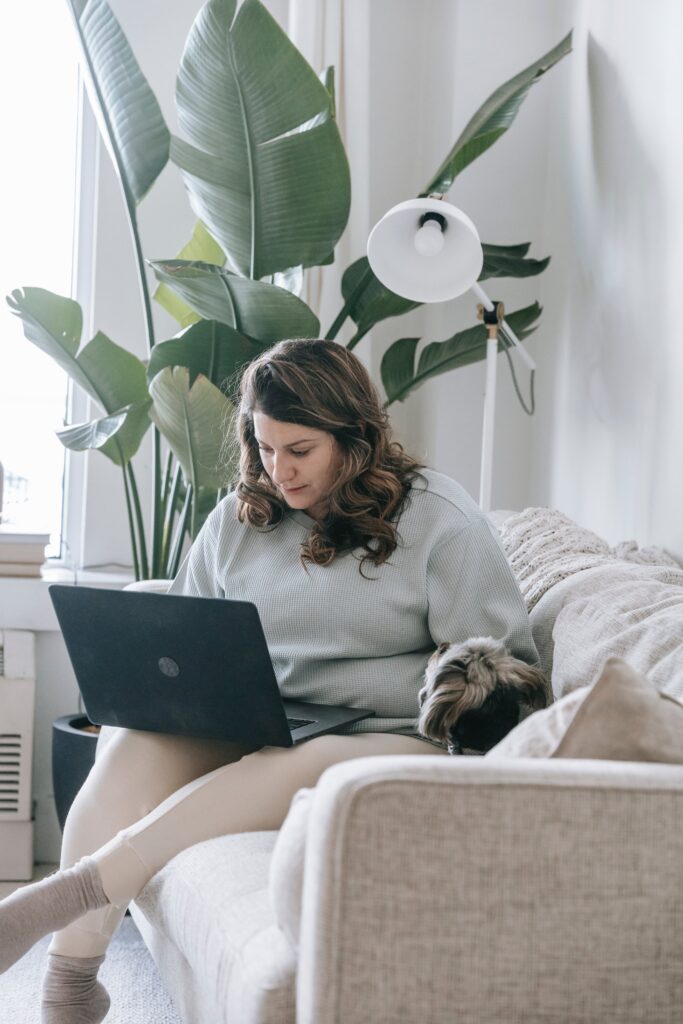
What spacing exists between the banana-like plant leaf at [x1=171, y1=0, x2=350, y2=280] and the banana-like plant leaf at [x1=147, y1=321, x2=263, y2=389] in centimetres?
19

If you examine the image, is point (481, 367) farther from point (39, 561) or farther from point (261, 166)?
point (39, 561)

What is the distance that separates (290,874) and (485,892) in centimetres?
17

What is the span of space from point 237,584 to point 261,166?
98 centimetres

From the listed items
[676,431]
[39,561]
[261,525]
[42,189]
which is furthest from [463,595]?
[42,189]

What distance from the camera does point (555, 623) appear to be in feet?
5.44

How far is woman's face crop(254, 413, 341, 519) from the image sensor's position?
5.89 feet

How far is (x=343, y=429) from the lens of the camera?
181cm

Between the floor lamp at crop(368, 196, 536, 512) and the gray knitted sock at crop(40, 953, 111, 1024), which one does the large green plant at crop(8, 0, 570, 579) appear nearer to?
the floor lamp at crop(368, 196, 536, 512)

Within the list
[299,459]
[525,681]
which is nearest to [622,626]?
[525,681]

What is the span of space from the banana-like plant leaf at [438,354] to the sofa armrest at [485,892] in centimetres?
189

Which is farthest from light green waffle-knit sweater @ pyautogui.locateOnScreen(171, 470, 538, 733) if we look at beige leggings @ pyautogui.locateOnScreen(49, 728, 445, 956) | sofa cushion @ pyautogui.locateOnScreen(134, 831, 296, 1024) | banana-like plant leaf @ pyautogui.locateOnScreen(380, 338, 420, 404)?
banana-like plant leaf @ pyautogui.locateOnScreen(380, 338, 420, 404)

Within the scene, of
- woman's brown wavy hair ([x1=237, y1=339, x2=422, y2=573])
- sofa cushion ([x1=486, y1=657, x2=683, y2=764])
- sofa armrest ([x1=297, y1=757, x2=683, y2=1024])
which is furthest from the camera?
woman's brown wavy hair ([x1=237, y1=339, x2=422, y2=573])

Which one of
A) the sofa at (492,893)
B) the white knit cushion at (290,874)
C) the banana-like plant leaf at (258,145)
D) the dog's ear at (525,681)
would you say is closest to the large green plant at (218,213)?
the banana-like plant leaf at (258,145)

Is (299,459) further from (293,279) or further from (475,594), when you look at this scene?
(293,279)
